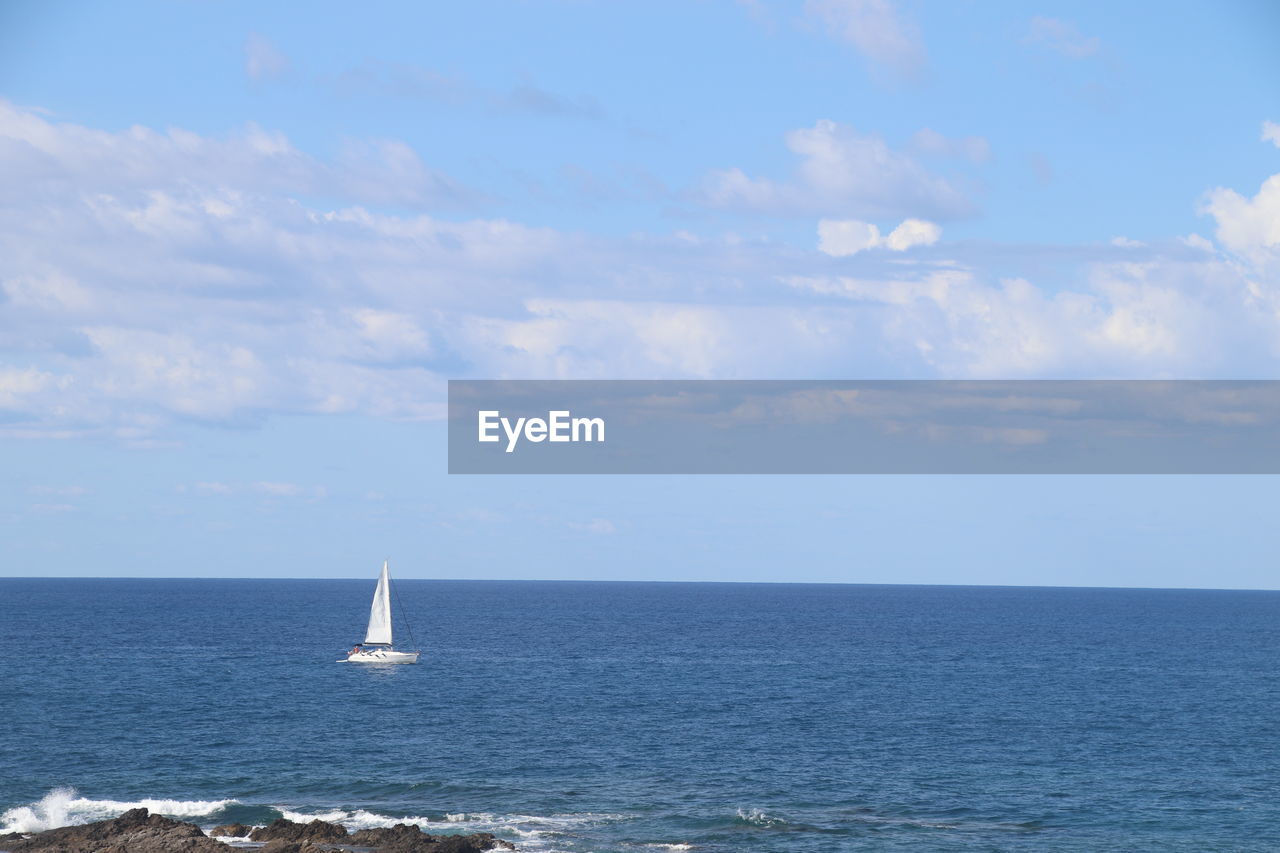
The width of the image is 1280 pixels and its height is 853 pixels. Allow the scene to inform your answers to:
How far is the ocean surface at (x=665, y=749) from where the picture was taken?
6544cm

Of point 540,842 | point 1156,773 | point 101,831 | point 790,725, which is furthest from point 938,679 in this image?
point 101,831

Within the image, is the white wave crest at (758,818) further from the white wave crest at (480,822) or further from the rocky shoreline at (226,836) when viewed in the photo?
the rocky shoreline at (226,836)

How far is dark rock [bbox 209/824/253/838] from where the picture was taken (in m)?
59.1

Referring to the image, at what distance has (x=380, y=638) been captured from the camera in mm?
144750

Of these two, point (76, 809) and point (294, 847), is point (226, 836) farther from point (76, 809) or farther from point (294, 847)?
point (76, 809)

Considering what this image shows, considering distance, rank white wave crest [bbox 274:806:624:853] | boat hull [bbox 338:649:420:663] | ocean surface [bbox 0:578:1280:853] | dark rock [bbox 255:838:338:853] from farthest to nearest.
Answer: boat hull [bbox 338:649:420:663] < ocean surface [bbox 0:578:1280:853] < white wave crest [bbox 274:806:624:853] < dark rock [bbox 255:838:338:853]

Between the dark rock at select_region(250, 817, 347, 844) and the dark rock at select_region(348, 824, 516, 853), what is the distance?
2.89ft

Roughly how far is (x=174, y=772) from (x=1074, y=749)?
215 ft

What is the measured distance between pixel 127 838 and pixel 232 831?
5.20 metres

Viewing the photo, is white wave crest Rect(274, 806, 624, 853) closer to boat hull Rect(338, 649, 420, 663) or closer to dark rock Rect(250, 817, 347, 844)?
dark rock Rect(250, 817, 347, 844)

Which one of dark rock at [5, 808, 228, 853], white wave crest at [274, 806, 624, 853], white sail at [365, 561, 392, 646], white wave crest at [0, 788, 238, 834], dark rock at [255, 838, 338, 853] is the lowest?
white wave crest at [274, 806, 624, 853]

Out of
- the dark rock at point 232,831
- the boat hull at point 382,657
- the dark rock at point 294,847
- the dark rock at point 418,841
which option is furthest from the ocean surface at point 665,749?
the dark rock at point 294,847

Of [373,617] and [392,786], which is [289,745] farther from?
[373,617]

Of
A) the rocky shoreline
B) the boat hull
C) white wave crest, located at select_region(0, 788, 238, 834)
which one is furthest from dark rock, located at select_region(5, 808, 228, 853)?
the boat hull
